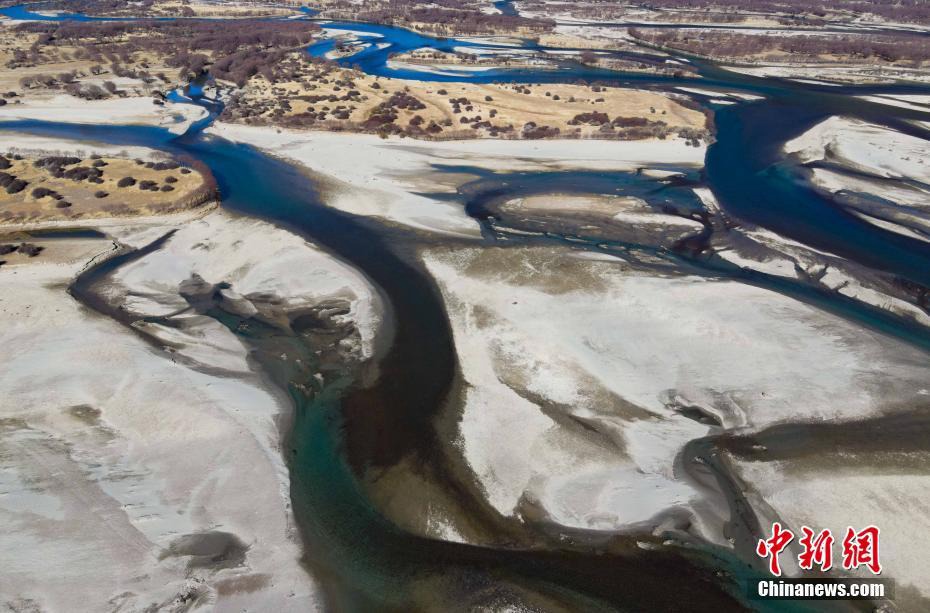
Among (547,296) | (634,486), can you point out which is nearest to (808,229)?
(547,296)

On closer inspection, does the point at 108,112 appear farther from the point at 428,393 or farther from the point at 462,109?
the point at 428,393

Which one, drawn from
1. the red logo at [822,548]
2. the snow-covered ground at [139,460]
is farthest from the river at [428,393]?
the snow-covered ground at [139,460]

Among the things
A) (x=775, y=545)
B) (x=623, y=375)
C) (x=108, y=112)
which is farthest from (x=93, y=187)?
(x=775, y=545)

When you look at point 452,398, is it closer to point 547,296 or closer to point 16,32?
point 547,296

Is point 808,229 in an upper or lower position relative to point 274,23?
lower

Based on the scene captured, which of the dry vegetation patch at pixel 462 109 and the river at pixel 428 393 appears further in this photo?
the dry vegetation patch at pixel 462 109

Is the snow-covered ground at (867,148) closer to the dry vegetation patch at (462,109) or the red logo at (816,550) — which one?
the dry vegetation patch at (462,109)

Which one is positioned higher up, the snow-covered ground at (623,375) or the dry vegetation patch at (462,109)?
the dry vegetation patch at (462,109)

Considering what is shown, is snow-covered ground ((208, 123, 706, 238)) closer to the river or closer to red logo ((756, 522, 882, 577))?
the river
